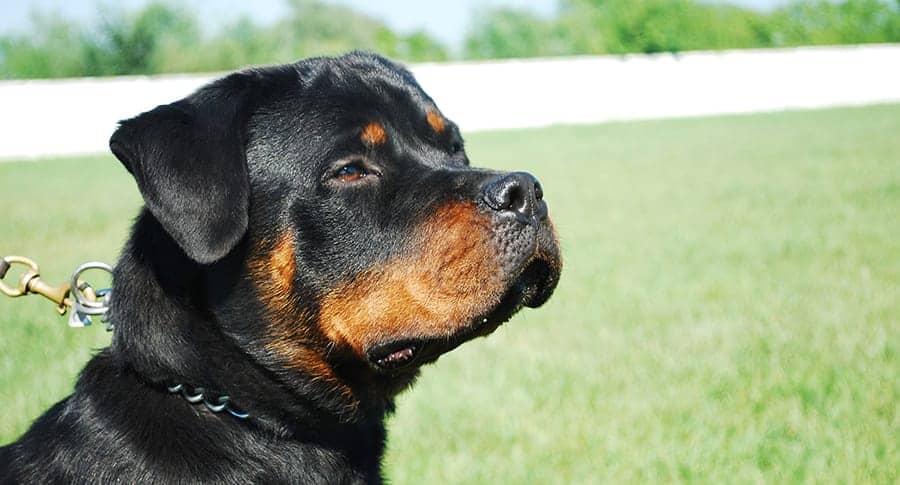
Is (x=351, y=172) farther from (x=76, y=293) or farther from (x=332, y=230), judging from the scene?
(x=76, y=293)

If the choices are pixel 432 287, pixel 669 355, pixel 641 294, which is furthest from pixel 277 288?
pixel 641 294

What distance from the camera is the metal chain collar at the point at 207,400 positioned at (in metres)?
2.80

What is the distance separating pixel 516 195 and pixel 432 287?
38cm

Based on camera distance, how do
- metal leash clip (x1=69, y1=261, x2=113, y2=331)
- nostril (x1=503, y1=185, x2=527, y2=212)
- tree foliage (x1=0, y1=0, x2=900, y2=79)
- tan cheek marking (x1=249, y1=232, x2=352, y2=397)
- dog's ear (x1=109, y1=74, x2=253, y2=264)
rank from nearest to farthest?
dog's ear (x1=109, y1=74, x2=253, y2=264) < nostril (x1=503, y1=185, x2=527, y2=212) < tan cheek marking (x1=249, y1=232, x2=352, y2=397) < metal leash clip (x1=69, y1=261, x2=113, y2=331) < tree foliage (x1=0, y1=0, x2=900, y2=79)

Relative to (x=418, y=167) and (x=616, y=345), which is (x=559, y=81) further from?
(x=418, y=167)

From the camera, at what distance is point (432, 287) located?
9.35 ft

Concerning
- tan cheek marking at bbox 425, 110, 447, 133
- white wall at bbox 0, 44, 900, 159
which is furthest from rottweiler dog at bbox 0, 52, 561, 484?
white wall at bbox 0, 44, 900, 159

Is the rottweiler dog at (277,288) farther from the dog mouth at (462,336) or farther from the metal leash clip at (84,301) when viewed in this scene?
the metal leash clip at (84,301)

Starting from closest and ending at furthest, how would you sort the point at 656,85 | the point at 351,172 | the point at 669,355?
A: the point at 351,172 < the point at 669,355 < the point at 656,85

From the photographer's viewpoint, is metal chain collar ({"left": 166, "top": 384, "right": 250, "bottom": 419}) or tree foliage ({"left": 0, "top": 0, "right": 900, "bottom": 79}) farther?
tree foliage ({"left": 0, "top": 0, "right": 900, "bottom": 79})

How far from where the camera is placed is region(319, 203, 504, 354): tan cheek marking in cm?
282

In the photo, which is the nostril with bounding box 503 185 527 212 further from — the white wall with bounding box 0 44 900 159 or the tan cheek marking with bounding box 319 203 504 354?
the white wall with bounding box 0 44 900 159

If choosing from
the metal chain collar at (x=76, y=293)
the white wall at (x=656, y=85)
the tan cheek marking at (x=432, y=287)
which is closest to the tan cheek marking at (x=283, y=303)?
the tan cheek marking at (x=432, y=287)

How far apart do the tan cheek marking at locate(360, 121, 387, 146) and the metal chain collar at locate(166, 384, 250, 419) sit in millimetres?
928
